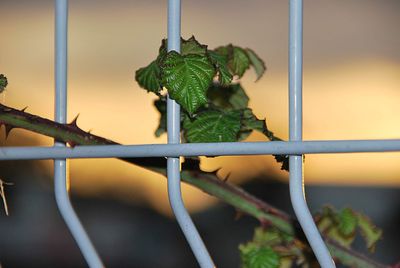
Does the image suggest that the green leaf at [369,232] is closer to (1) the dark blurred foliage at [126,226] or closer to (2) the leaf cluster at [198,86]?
(2) the leaf cluster at [198,86]

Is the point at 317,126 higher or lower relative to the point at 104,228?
higher

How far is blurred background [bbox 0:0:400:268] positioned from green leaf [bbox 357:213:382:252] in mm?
1421

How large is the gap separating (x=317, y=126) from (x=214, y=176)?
5.40 feet

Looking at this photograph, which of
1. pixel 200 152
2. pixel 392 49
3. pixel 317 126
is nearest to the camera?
pixel 200 152

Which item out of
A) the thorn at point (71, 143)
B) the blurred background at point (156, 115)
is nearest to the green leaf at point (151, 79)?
the thorn at point (71, 143)

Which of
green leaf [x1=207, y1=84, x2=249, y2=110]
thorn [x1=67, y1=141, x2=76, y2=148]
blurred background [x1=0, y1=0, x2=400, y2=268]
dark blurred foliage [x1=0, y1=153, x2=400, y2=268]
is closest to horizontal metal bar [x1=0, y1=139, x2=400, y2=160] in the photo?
thorn [x1=67, y1=141, x2=76, y2=148]

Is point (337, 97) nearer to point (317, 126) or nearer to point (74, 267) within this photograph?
point (317, 126)

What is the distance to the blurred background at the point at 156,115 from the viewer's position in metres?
2.13

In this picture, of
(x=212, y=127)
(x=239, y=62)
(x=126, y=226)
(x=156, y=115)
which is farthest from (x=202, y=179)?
(x=126, y=226)

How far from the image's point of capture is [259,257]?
1.67ft

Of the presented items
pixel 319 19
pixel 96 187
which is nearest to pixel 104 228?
pixel 96 187

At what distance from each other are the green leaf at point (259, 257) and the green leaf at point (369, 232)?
0.09 meters

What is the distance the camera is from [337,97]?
7.25ft

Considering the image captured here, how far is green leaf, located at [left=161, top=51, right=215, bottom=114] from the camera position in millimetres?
401
